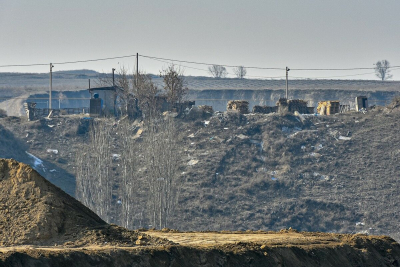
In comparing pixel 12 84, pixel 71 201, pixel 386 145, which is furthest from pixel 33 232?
pixel 12 84

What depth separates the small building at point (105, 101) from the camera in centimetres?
6744

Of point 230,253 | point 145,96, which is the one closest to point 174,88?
point 145,96

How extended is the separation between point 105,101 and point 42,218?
53263 mm

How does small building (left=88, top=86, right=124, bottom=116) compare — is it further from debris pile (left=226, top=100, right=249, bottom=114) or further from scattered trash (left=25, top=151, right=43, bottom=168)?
debris pile (left=226, top=100, right=249, bottom=114)

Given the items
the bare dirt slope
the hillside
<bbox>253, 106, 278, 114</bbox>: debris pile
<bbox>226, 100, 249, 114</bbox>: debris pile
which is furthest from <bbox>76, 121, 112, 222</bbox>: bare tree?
the bare dirt slope

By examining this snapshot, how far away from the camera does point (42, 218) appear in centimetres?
1619

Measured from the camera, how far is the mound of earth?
16016 mm

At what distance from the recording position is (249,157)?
202 ft

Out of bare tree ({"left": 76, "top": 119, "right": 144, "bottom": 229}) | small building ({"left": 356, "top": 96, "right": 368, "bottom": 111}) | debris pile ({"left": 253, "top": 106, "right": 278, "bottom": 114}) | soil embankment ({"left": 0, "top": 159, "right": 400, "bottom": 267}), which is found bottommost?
bare tree ({"left": 76, "top": 119, "right": 144, "bottom": 229})

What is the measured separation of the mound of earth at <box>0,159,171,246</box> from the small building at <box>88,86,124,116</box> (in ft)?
165

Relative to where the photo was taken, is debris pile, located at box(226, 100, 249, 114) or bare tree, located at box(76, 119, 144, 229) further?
debris pile, located at box(226, 100, 249, 114)

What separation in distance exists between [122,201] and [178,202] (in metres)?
5.10

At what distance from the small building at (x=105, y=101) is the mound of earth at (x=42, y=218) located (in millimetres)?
50277

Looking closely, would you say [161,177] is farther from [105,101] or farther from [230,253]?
[230,253]
